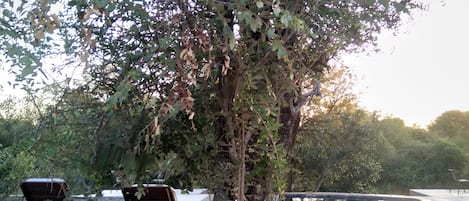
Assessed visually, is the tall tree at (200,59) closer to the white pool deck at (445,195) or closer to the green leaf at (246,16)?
the green leaf at (246,16)

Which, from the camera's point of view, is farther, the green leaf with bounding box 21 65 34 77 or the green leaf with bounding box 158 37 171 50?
the green leaf with bounding box 158 37 171 50

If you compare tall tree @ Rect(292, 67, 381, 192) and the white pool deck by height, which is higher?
tall tree @ Rect(292, 67, 381, 192)

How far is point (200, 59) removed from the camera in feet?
5.62

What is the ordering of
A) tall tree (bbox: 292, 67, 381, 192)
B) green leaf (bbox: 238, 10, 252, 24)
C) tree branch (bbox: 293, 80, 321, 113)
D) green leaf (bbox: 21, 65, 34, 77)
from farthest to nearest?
tall tree (bbox: 292, 67, 381, 192), tree branch (bbox: 293, 80, 321, 113), green leaf (bbox: 238, 10, 252, 24), green leaf (bbox: 21, 65, 34, 77)

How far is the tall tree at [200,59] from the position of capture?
156 centimetres

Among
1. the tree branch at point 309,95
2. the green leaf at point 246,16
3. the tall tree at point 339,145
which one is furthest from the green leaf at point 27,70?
the tall tree at point 339,145

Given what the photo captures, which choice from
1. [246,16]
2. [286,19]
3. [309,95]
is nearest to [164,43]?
[246,16]

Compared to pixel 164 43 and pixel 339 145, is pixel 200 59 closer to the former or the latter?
pixel 164 43

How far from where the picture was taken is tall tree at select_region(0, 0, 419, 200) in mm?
1557

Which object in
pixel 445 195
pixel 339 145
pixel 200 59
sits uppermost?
pixel 339 145

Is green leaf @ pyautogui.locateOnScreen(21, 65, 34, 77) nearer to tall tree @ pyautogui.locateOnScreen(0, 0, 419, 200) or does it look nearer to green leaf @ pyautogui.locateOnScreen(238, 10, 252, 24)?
tall tree @ pyautogui.locateOnScreen(0, 0, 419, 200)

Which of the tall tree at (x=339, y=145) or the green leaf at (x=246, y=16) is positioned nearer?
the green leaf at (x=246, y=16)

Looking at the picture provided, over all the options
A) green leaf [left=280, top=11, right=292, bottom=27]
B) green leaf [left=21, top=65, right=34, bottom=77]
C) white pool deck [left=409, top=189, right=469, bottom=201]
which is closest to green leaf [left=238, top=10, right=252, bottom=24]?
green leaf [left=280, top=11, right=292, bottom=27]

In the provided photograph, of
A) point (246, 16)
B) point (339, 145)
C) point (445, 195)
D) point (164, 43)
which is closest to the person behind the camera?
point (246, 16)
